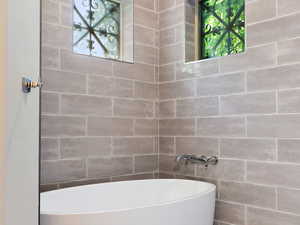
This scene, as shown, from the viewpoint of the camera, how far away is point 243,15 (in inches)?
97.6

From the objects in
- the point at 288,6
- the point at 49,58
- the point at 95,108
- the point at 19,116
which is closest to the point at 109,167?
Result: the point at 95,108

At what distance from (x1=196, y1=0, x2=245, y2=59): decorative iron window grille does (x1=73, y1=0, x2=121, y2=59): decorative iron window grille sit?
80 centimetres

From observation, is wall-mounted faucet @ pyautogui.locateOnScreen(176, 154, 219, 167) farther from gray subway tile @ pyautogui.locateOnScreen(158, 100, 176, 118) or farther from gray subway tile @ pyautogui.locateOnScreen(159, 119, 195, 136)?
gray subway tile @ pyautogui.locateOnScreen(158, 100, 176, 118)

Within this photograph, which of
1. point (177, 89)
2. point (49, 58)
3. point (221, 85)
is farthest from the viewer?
point (177, 89)

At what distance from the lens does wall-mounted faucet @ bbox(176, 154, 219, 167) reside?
2.42 meters

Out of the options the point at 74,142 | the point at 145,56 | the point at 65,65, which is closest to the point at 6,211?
the point at 74,142

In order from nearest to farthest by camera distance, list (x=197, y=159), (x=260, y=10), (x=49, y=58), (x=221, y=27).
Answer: (x=260, y=10), (x=49, y=58), (x=197, y=159), (x=221, y=27)

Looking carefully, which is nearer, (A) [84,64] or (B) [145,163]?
(A) [84,64]

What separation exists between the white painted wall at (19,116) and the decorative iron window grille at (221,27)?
1.76 m

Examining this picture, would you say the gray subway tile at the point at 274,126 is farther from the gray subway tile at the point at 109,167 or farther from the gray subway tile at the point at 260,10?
the gray subway tile at the point at 109,167

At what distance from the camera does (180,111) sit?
8.93 ft

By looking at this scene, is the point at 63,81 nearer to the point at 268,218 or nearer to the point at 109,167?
the point at 109,167

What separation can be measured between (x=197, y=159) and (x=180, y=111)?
478 mm

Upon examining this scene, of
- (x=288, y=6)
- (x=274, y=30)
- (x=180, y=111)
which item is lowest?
(x=180, y=111)
